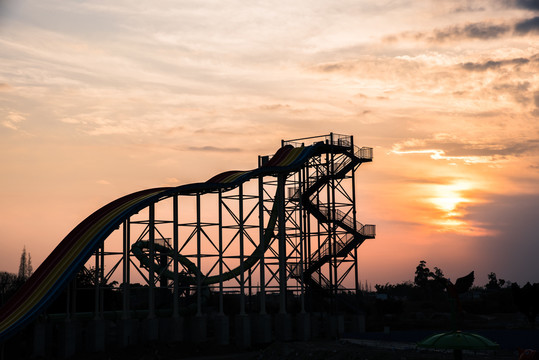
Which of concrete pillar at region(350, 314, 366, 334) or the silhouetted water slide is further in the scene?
concrete pillar at region(350, 314, 366, 334)

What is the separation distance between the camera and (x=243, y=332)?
54.7 metres

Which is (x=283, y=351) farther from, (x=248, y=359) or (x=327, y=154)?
(x=327, y=154)

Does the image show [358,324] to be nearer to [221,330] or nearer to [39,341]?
[221,330]

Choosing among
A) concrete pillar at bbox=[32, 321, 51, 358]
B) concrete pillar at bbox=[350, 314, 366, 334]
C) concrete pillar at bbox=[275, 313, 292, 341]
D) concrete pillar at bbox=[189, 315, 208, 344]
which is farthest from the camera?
concrete pillar at bbox=[350, 314, 366, 334]

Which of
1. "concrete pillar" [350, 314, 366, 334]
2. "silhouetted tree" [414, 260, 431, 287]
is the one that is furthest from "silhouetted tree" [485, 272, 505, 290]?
"concrete pillar" [350, 314, 366, 334]

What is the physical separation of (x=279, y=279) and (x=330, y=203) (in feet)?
27.6

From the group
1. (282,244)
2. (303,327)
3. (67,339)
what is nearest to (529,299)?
(303,327)

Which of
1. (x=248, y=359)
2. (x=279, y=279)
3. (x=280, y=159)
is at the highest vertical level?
(x=280, y=159)

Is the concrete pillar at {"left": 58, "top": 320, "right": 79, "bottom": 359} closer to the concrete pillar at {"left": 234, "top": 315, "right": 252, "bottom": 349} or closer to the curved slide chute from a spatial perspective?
the curved slide chute

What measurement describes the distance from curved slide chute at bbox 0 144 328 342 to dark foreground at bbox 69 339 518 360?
484cm

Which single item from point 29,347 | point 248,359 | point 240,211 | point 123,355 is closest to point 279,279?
point 240,211

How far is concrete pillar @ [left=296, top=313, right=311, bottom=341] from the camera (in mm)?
58531

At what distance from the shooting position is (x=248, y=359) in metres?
48.5

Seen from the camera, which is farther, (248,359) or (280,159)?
(280,159)
